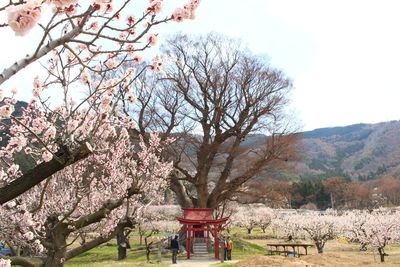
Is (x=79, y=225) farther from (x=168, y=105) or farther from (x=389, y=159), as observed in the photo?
(x=389, y=159)

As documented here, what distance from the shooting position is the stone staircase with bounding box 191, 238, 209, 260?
22.9 m

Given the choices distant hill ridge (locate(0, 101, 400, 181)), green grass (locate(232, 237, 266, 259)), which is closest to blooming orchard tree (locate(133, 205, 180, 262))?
green grass (locate(232, 237, 266, 259))

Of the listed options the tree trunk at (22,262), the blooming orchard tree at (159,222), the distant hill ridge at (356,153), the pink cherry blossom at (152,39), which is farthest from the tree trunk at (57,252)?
the distant hill ridge at (356,153)

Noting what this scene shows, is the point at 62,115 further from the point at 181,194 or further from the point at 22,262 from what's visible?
the point at 181,194

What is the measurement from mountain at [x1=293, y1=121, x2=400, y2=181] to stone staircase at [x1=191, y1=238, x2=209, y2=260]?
86.6 metres

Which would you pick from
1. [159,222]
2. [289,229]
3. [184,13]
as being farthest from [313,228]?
[184,13]

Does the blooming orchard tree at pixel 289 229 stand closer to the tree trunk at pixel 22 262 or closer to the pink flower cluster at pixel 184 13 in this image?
the tree trunk at pixel 22 262

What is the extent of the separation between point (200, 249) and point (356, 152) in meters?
142

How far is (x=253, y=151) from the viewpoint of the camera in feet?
81.9

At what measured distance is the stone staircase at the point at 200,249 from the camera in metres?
22.9

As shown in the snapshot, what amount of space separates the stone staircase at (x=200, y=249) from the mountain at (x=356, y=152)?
86.6 metres

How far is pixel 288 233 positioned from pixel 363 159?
107 metres

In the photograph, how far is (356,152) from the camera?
15325cm

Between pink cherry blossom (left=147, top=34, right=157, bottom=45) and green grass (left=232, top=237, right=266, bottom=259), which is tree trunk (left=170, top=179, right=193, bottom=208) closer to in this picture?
green grass (left=232, top=237, right=266, bottom=259)
